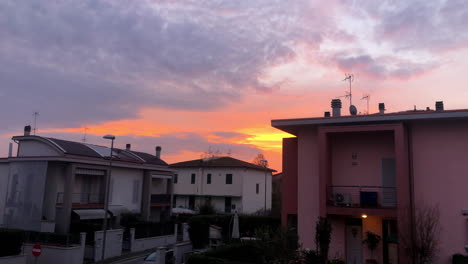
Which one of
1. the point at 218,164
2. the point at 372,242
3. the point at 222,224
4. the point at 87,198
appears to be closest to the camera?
the point at 372,242

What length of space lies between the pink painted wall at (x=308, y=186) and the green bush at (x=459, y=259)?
5.82m

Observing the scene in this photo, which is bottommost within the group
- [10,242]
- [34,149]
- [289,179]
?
[10,242]

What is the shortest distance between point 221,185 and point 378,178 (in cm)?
3037

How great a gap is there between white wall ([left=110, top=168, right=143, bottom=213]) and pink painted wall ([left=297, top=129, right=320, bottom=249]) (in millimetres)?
17294

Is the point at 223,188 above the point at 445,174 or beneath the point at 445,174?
beneath

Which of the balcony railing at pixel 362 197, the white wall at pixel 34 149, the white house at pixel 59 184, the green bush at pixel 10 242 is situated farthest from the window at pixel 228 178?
the balcony railing at pixel 362 197

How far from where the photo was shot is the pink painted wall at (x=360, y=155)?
60.1ft

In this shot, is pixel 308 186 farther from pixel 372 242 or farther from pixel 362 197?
pixel 372 242

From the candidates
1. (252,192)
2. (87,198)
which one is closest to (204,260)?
(87,198)

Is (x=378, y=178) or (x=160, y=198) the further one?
(x=160, y=198)

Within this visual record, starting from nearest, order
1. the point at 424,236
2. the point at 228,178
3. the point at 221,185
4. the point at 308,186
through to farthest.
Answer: the point at 424,236, the point at 308,186, the point at 228,178, the point at 221,185

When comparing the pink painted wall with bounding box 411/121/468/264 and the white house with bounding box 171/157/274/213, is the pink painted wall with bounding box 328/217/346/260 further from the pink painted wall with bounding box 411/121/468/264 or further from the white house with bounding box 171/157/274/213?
the white house with bounding box 171/157/274/213

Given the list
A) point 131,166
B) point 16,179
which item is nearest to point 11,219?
point 16,179

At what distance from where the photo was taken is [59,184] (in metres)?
27.0
